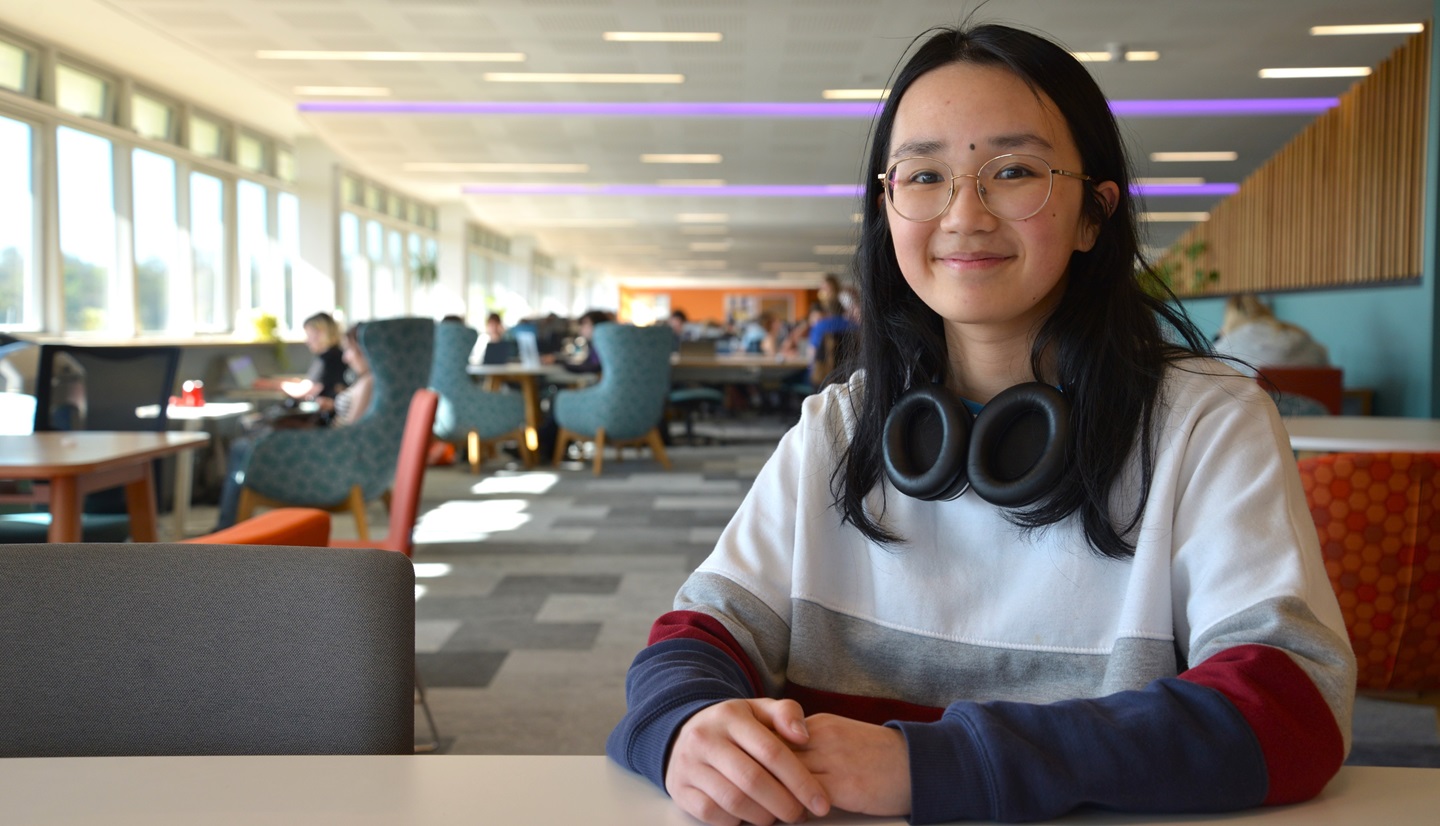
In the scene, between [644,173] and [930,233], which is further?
[644,173]

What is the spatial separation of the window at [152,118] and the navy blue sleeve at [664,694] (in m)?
9.46

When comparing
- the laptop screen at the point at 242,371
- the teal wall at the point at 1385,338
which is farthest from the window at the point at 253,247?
the teal wall at the point at 1385,338

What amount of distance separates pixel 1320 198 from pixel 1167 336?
10.2 m

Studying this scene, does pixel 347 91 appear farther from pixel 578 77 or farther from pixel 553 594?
pixel 553 594

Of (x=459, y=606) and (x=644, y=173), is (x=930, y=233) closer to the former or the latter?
(x=459, y=606)

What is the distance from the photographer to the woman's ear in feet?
3.35

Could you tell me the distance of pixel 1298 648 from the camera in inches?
31.8

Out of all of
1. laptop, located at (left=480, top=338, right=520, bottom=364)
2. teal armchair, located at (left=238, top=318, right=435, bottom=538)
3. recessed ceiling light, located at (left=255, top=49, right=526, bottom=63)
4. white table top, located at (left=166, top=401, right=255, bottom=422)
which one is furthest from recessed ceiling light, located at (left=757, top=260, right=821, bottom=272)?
teal armchair, located at (left=238, top=318, right=435, bottom=538)

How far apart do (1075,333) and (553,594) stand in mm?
3523

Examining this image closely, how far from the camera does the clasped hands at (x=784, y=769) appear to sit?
68 centimetres

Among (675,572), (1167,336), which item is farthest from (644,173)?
(1167,336)

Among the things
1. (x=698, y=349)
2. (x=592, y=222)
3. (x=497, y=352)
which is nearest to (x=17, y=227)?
(x=497, y=352)

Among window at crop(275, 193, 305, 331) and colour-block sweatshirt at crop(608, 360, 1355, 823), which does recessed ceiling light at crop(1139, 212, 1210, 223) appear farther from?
colour-block sweatshirt at crop(608, 360, 1355, 823)

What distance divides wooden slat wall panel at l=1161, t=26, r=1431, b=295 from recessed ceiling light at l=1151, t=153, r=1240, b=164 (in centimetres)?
38
